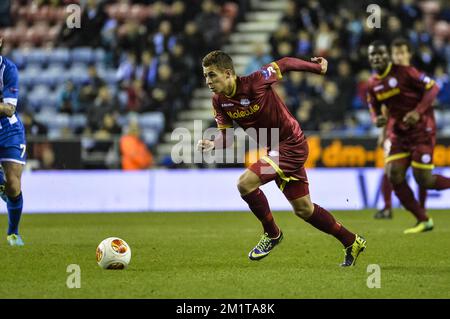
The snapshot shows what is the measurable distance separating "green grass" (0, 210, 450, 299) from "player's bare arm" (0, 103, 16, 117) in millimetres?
1410

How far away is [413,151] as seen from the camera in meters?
12.2

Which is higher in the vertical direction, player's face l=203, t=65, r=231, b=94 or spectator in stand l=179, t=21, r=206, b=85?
spectator in stand l=179, t=21, r=206, b=85

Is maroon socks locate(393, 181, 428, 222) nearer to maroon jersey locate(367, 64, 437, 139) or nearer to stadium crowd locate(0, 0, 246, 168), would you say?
maroon jersey locate(367, 64, 437, 139)

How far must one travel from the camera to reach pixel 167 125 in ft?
65.1

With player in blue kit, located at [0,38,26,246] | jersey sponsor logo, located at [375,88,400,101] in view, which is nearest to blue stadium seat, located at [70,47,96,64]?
jersey sponsor logo, located at [375,88,400,101]

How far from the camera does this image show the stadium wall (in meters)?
16.4

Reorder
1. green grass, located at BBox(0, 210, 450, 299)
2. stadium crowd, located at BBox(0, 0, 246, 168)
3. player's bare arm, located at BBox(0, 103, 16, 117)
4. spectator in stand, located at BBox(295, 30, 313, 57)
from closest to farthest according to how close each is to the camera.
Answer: green grass, located at BBox(0, 210, 450, 299), player's bare arm, located at BBox(0, 103, 16, 117), spectator in stand, located at BBox(295, 30, 313, 57), stadium crowd, located at BBox(0, 0, 246, 168)

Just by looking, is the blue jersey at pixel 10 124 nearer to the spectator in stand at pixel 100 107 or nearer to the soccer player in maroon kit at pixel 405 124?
the soccer player in maroon kit at pixel 405 124

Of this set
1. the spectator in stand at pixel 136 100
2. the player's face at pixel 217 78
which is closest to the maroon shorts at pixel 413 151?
the player's face at pixel 217 78

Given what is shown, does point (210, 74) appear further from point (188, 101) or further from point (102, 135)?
point (188, 101)

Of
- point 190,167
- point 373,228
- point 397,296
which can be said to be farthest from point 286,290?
point 190,167

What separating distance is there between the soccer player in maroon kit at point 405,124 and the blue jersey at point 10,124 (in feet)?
15.2

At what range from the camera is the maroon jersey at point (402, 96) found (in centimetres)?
1201

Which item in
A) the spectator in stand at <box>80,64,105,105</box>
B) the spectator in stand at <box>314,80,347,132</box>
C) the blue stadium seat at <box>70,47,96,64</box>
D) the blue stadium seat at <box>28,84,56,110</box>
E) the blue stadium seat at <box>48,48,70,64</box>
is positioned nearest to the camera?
the spectator in stand at <box>314,80,347,132</box>
